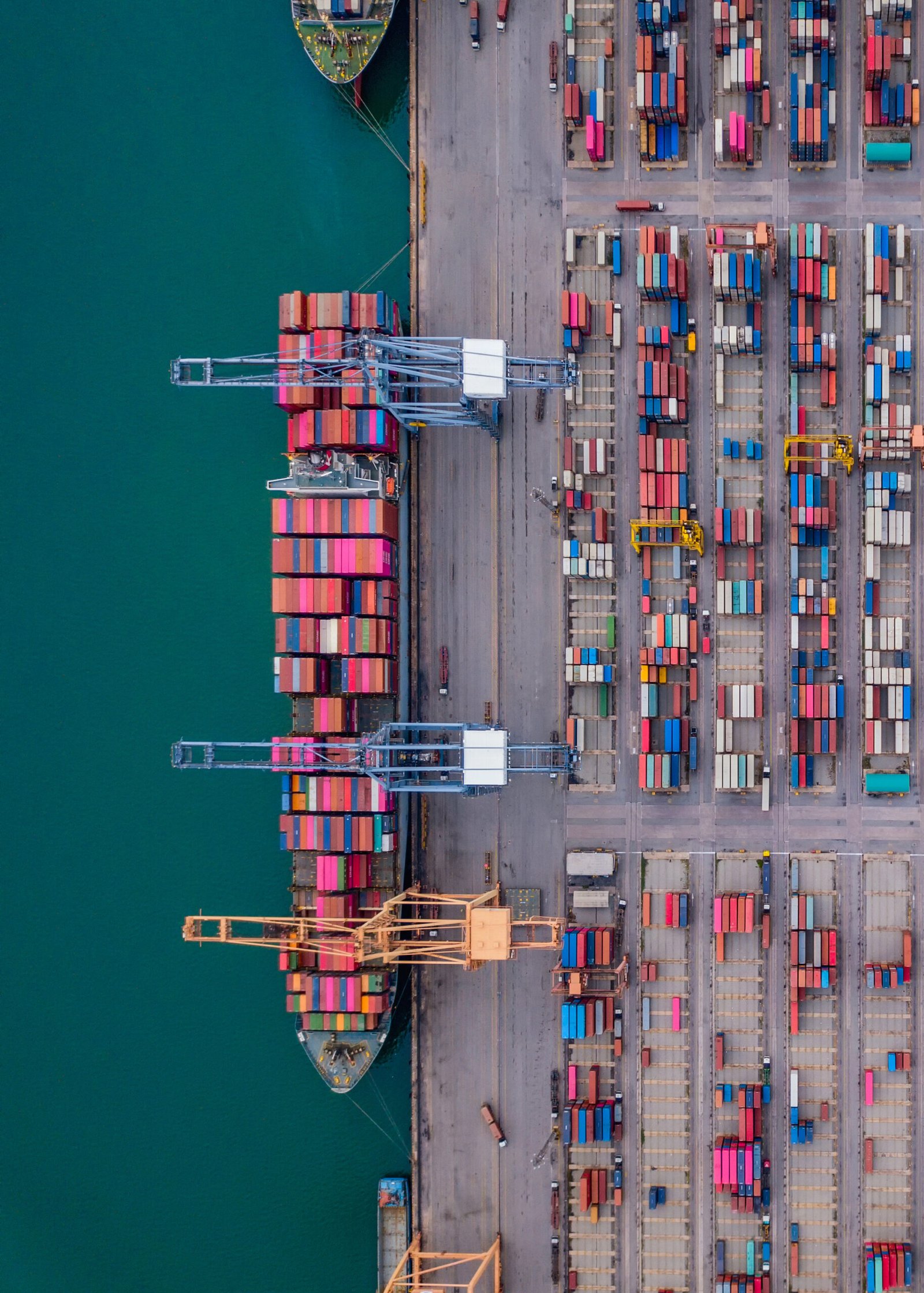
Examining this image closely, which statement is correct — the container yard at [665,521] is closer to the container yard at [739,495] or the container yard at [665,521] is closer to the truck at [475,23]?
the container yard at [739,495]

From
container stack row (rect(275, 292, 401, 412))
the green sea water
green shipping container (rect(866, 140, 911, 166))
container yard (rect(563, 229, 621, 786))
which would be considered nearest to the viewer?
container stack row (rect(275, 292, 401, 412))

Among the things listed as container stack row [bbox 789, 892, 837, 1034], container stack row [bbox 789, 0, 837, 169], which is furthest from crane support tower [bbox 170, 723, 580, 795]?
container stack row [bbox 789, 0, 837, 169]

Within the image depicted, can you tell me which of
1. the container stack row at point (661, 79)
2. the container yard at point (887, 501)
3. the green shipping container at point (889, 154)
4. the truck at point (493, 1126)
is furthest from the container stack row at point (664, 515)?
the truck at point (493, 1126)

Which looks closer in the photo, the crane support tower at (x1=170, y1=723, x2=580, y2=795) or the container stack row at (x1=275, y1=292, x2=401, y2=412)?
the crane support tower at (x1=170, y1=723, x2=580, y2=795)

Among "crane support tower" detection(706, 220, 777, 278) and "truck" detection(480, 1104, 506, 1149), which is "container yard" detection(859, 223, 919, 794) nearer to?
"crane support tower" detection(706, 220, 777, 278)

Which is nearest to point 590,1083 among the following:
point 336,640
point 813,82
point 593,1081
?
point 593,1081

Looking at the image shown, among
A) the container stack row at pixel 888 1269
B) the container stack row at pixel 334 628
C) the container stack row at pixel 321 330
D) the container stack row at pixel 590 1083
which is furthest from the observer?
the container stack row at pixel 590 1083

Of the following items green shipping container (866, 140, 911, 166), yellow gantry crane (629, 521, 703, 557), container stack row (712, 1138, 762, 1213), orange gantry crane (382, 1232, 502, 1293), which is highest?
green shipping container (866, 140, 911, 166)
